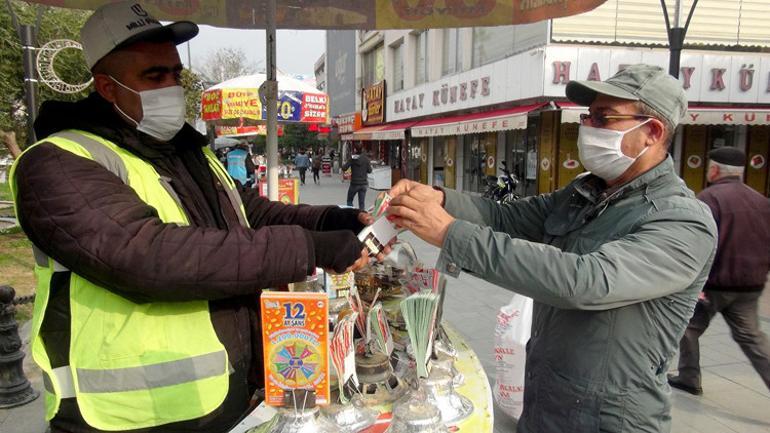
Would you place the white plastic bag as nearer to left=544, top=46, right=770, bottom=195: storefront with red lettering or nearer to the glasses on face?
the glasses on face

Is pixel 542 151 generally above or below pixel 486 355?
above

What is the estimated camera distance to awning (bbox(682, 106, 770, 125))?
11.2m

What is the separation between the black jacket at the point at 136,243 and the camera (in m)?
1.16

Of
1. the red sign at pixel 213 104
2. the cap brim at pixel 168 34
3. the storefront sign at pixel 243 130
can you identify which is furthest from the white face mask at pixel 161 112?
the storefront sign at pixel 243 130

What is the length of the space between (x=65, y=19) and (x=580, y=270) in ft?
34.0

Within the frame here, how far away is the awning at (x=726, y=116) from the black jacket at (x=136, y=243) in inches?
479

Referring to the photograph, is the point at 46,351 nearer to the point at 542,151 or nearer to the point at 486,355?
the point at 486,355

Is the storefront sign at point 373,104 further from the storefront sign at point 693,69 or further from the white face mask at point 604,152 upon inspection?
the white face mask at point 604,152

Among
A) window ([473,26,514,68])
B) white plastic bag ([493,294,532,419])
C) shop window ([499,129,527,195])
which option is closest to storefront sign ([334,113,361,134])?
window ([473,26,514,68])

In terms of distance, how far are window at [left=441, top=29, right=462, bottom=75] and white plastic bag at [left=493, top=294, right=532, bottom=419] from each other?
14594mm

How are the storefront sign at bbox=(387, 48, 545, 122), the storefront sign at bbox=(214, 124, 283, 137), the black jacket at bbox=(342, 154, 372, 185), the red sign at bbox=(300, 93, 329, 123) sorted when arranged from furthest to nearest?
the storefront sign at bbox=(214, 124, 283, 137) → the black jacket at bbox=(342, 154, 372, 185) → the storefront sign at bbox=(387, 48, 545, 122) → the red sign at bbox=(300, 93, 329, 123)

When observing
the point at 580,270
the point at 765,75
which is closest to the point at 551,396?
the point at 580,270

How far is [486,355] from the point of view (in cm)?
470

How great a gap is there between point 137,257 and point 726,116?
13275 millimetres
